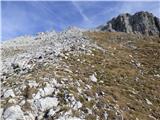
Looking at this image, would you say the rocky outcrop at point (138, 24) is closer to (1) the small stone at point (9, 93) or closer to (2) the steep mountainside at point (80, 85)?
(2) the steep mountainside at point (80, 85)

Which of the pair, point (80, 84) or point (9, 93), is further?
point (80, 84)

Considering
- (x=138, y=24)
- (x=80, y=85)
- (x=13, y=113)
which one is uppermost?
(x=138, y=24)

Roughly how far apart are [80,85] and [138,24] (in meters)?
124

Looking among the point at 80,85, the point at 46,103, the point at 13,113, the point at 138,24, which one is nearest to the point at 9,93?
the point at 13,113

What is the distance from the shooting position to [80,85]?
27.6 meters

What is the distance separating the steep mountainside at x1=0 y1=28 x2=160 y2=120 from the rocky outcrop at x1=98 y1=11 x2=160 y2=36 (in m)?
104

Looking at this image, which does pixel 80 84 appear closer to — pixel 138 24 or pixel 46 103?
pixel 46 103

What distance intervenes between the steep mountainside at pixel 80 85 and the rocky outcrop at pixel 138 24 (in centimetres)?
10425

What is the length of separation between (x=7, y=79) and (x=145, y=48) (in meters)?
24.1

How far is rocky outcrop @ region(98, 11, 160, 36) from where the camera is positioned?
476 ft

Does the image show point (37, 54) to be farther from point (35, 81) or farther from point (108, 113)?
point (108, 113)

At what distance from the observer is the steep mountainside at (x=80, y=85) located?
23750mm

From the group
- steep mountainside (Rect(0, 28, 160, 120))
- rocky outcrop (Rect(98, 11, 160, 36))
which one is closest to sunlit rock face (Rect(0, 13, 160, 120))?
steep mountainside (Rect(0, 28, 160, 120))

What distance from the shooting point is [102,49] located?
41.7 meters
